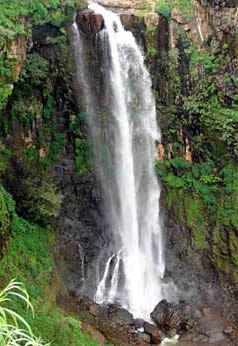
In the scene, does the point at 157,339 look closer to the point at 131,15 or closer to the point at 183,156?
the point at 183,156

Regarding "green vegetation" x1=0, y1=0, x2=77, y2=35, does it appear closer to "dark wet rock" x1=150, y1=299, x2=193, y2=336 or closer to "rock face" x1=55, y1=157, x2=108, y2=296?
"rock face" x1=55, y1=157, x2=108, y2=296

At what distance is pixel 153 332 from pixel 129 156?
19.4 ft

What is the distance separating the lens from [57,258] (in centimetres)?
1480

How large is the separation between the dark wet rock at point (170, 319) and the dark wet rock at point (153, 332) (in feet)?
1.27

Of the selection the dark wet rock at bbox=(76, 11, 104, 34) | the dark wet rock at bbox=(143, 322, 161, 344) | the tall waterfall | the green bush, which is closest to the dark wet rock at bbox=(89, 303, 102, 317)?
the dark wet rock at bbox=(143, 322, 161, 344)

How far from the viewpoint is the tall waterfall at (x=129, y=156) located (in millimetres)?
15875

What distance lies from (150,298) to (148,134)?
5.34 metres

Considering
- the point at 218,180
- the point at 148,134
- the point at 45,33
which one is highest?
the point at 45,33

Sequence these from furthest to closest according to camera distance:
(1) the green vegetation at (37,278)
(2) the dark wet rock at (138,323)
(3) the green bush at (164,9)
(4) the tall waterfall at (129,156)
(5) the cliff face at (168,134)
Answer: (3) the green bush at (164,9)
(4) the tall waterfall at (129,156)
(5) the cliff face at (168,134)
(2) the dark wet rock at (138,323)
(1) the green vegetation at (37,278)

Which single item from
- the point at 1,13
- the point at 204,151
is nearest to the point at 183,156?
the point at 204,151

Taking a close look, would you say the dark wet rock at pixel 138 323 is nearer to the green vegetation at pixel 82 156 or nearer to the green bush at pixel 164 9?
the green vegetation at pixel 82 156

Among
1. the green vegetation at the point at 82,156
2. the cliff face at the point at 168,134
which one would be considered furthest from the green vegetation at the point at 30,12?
the green vegetation at the point at 82,156

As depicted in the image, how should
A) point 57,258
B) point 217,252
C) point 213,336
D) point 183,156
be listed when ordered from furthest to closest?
point 183,156, point 217,252, point 57,258, point 213,336

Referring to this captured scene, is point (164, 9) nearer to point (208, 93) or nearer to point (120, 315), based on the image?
point (208, 93)
